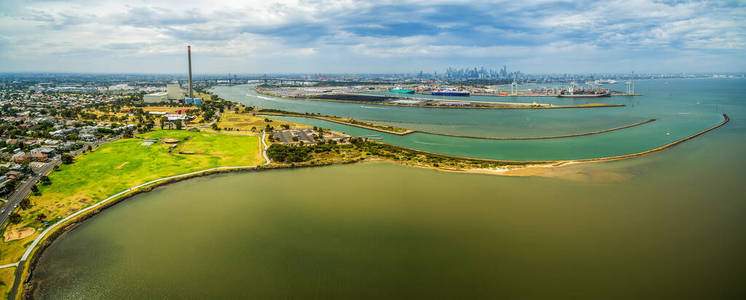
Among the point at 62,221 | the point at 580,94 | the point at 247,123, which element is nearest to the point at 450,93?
the point at 580,94

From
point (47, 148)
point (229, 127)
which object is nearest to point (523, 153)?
point (229, 127)

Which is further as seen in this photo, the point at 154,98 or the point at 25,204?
the point at 154,98

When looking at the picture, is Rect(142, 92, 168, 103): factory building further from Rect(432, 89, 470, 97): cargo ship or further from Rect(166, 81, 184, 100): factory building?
Rect(432, 89, 470, 97): cargo ship

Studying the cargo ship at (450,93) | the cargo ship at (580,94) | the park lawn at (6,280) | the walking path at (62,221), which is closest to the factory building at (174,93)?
the walking path at (62,221)

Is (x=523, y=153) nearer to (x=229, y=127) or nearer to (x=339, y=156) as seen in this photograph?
(x=339, y=156)

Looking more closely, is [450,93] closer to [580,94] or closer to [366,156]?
[580,94]

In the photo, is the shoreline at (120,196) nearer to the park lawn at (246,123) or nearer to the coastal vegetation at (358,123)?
the park lawn at (246,123)

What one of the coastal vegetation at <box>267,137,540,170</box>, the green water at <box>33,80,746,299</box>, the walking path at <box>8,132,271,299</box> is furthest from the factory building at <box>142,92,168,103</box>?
the green water at <box>33,80,746,299</box>
